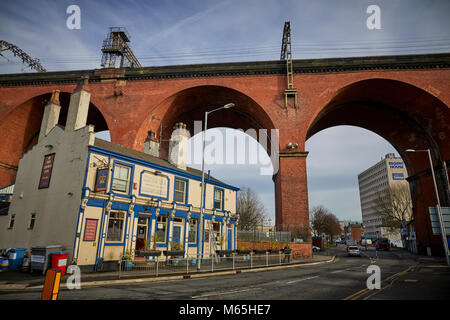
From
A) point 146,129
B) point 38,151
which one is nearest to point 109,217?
point 38,151

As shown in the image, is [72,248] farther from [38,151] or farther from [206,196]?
[206,196]

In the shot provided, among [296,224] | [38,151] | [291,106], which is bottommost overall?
[296,224]

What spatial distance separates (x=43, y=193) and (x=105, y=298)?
11296mm

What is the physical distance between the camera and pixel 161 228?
17719 mm

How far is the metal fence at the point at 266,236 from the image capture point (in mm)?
24212

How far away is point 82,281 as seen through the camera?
33.1ft

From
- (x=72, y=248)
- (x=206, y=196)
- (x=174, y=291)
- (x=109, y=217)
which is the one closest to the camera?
(x=174, y=291)

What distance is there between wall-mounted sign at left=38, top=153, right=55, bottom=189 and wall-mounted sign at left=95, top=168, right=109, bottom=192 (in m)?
3.87

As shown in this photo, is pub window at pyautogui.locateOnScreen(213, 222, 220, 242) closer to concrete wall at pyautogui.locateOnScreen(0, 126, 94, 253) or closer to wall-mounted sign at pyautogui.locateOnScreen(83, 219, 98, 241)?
wall-mounted sign at pyautogui.locateOnScreen(83, 219, 98, 241)

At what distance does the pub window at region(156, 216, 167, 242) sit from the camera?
57.1 ft

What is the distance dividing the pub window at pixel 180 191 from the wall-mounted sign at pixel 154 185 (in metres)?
1.16

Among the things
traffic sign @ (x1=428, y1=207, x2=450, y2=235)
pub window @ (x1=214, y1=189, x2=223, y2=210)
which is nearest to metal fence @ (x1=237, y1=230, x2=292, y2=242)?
pub window @ (x1=214, y1=189, x2=223, y2=210)

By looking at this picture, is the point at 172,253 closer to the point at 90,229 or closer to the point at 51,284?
the point at 90,229
